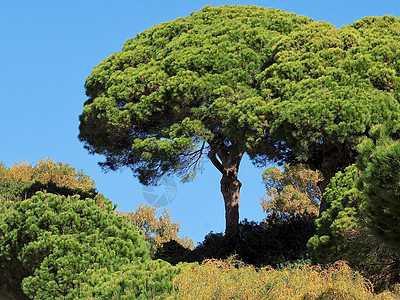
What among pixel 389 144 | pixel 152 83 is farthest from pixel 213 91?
pixel 389 144

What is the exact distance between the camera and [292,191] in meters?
27.7

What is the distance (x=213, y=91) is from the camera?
55.3 feet

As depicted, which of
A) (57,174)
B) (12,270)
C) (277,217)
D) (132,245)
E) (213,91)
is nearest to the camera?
Answer: (132,245)

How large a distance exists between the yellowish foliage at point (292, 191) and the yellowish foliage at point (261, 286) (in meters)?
18.4

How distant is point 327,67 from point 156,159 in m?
6.00

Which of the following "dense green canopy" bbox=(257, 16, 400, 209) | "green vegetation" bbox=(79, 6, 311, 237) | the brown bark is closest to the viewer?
"dense green canopy" bbox=(257, 16, 400, 209)

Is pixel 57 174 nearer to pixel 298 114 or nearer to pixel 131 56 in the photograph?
pixel 131 56

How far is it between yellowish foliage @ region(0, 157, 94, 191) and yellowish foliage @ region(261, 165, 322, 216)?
957 centimetres

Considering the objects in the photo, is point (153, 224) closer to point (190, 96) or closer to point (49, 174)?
point (49, 174)

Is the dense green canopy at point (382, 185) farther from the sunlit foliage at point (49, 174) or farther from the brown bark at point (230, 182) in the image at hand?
the sunlit foliage at point (49, 174)

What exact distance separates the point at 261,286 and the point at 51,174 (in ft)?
68.7

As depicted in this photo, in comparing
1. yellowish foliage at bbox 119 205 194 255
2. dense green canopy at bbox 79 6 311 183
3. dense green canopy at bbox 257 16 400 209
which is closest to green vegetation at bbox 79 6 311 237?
dense green canopy at bbox 79 6 311 183

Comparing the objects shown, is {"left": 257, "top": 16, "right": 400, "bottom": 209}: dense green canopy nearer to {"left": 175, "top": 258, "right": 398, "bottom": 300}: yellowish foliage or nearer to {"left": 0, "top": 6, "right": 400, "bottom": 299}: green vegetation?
{"left": 0, "top": 6, "right": 400, "bottom": 299}: green vegetation

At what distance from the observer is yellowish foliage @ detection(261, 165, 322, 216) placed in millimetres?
27312
